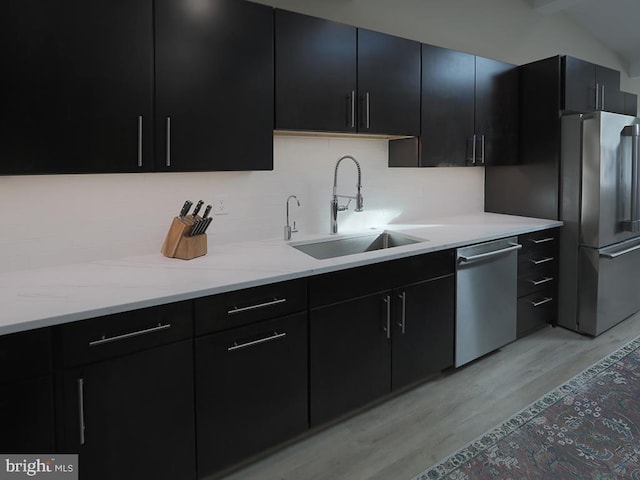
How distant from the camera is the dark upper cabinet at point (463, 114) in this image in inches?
112

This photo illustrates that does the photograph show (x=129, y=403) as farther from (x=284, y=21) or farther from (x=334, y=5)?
(x=334, y=5)

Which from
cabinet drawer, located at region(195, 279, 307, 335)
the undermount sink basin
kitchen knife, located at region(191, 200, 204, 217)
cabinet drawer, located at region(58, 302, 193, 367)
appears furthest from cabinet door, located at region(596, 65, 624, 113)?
cabinet drawer, located at region(58, 302, 193, 367)

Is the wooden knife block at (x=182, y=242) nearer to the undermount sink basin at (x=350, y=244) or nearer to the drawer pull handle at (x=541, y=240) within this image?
the undermount sink basin at (x=350, y=244)

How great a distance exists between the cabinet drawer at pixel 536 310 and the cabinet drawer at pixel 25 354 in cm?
293

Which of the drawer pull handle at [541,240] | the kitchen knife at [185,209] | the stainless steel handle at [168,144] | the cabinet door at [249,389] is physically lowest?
the cabinet door at [249,389]

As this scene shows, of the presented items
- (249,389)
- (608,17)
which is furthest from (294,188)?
(608,17)

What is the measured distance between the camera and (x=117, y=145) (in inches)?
70.1

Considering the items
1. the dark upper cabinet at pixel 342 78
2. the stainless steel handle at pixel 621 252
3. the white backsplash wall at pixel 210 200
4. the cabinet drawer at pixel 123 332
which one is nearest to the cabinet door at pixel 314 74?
the dark upper cabinet at pixel 342 78

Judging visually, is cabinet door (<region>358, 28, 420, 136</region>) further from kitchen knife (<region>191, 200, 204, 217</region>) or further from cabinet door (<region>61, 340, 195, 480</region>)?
cabinet door (<region>61, 340, 195, 480</region>)

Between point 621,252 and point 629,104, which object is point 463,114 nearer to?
point 621,252

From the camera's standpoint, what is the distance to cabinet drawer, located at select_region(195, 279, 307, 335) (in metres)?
1.72

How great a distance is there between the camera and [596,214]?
10.4ft

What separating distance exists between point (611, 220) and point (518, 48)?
1.80m

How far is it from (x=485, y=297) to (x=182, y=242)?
6.36 feet
